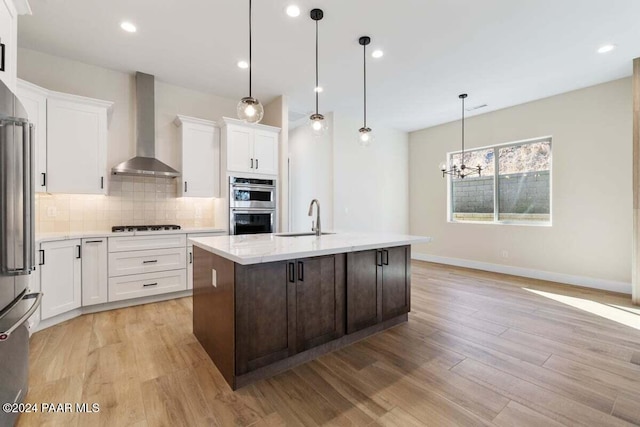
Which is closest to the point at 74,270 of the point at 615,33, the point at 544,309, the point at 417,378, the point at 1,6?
the point at 1,6

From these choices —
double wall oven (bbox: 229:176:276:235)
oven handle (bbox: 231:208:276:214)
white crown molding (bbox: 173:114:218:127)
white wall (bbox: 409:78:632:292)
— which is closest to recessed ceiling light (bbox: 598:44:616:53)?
white wall (bbox: 409:78:632:292)

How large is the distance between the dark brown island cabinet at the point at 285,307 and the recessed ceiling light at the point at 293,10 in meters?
2.27

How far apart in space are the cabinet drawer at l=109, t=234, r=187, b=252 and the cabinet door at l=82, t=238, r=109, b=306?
112 millimetres

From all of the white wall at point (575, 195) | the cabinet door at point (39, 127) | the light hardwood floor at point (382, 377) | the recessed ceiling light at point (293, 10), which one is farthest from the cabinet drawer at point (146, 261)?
the white wall at point (575, 195)

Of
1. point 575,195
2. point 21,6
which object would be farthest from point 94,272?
point 575,195

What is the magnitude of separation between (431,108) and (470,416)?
4983 mm

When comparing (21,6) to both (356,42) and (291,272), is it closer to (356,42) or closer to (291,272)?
→ (291,272)

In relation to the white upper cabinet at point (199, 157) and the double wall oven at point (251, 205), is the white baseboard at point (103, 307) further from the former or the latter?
the white upper cabinet at point (199, 157)

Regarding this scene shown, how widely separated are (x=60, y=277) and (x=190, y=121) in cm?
241

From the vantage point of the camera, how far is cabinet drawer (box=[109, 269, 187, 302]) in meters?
3.33

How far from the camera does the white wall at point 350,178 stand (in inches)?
219

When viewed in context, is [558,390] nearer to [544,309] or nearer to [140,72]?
[544,309]

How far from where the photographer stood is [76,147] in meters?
3.26

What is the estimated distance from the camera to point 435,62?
143 inches
